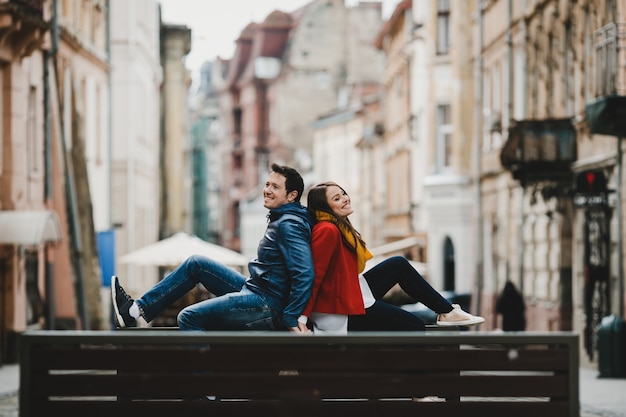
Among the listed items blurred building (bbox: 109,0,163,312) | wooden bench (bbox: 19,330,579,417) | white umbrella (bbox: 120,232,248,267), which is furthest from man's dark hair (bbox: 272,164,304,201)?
blurred building (bbox: 109,0,163,312)

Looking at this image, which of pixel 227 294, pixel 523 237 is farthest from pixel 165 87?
pixel 227 294

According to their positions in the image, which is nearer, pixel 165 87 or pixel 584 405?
pixel 584 405

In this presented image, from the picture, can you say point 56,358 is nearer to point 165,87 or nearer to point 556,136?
point 556,136

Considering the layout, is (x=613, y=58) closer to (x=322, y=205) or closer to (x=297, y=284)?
(x=322, y=205)

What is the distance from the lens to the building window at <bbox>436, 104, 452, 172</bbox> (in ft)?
188

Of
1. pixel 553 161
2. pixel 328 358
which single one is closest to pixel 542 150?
pixel 553 161

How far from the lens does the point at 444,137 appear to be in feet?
190

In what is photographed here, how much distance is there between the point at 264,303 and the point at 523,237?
111 feet

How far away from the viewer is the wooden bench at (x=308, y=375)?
21.8 feet

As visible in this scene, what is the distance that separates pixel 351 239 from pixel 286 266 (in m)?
0.42

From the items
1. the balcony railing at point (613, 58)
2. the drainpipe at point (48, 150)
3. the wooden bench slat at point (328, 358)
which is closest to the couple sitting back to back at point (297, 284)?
the wooden bench slat at point (328, 358)

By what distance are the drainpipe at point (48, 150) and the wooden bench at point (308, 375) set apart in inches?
934

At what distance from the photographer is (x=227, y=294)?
26.9 ft

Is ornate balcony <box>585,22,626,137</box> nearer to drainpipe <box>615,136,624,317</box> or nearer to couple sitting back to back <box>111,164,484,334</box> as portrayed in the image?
drainpipe <box>615,136,624,317</box>
